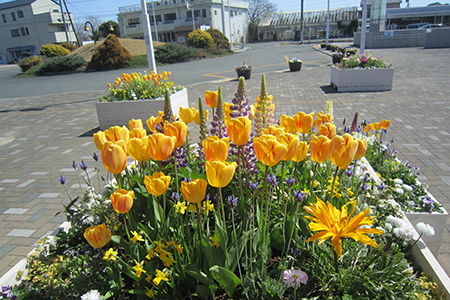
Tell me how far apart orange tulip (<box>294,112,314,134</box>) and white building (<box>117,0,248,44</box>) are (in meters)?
53.6

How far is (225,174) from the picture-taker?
4.35 feet

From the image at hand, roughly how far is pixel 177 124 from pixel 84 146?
5355mm

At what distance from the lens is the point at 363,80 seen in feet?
33.2

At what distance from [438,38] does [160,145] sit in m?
33.7

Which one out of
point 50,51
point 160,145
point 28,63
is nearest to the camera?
point 160,145

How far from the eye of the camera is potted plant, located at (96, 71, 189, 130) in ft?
23.0

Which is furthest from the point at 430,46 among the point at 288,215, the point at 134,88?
the point at 288,215

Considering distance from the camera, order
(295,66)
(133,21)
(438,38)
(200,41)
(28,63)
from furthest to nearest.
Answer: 1. (133,21)
2. (200,41)
3. (28,63)
4. (438,38)
5. (295,66)

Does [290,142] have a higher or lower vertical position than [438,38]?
higher

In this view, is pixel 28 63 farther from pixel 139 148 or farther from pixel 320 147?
pixel 320 147

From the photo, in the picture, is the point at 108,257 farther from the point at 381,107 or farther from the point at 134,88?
the point at 381,107

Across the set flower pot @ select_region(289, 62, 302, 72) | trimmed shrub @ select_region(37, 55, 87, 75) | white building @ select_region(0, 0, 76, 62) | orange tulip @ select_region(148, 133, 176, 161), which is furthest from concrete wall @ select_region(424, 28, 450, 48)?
white building @ select_region(0, 0, 76, 62)

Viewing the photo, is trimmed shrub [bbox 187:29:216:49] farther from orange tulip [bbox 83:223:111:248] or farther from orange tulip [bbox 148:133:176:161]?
orange tulip [bbox 83:223:111:248]

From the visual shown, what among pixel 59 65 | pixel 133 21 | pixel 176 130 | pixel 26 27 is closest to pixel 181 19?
pixel 133 21
